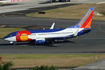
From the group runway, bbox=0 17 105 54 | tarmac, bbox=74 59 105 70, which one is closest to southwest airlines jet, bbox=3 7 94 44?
runway, bbox=0 17 105 54

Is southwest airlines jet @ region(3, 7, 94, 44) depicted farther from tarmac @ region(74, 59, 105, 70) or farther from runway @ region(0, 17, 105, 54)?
tarmac @ region(74, 59, 105, 70)

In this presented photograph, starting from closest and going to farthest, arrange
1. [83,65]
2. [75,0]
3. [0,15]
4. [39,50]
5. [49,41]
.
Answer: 1. [83,65]
2. [39,50]
3. [49,41]
4. [0,15]
5. [75,0]

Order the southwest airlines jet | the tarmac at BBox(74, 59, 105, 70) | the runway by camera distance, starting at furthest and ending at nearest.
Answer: the southwest airlines jet → the runway → the tarmac at BBox(74, 59, 105, 70)

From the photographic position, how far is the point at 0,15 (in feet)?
320

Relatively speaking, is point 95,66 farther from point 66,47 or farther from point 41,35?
point 41,35

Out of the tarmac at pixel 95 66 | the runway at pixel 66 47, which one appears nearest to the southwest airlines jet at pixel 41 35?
the runway at pixel 66 47

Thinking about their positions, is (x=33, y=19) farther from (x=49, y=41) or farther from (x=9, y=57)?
(x=9, y=57)

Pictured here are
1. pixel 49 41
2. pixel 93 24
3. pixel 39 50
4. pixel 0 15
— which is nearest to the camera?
pixel 39 50

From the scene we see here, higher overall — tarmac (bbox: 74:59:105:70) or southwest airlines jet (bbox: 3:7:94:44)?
southwest airlines jet (bbox: 3:7:94:44)

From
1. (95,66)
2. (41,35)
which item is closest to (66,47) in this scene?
(41,35)

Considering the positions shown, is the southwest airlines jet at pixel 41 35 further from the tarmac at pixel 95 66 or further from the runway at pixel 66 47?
the tarmac at pixel 95 66

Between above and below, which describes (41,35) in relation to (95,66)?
above

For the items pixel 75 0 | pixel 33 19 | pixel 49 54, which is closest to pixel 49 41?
pixel 49 54

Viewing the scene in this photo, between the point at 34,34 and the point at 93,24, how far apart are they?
3761 centimetres
